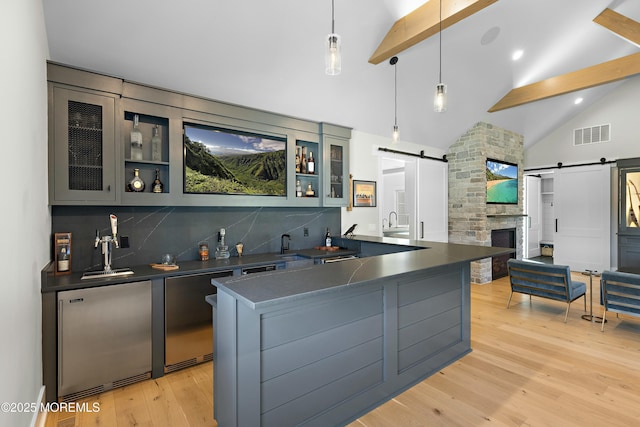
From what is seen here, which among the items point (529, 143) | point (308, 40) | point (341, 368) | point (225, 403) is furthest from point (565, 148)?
point (225, 403)

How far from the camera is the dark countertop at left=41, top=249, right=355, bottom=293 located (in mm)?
2303

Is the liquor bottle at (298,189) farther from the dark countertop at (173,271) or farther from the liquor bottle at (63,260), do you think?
the liquor bottle at (63,260)

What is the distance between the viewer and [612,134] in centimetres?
645

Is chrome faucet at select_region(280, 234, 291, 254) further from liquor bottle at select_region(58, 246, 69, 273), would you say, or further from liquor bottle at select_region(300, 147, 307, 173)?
liquor bottle at select_region(58, 246, 69, 273)

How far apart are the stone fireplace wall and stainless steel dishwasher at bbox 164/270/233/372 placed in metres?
4.91

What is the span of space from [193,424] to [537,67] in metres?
6.59

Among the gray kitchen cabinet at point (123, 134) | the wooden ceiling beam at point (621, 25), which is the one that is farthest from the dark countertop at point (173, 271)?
the wooden ceiling beam at point (621, 25)

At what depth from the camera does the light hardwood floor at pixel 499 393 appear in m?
2.13

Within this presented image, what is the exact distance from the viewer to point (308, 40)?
3.18 m

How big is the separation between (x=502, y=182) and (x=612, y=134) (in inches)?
97.2

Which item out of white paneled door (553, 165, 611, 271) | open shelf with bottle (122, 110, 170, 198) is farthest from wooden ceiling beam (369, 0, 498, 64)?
white paneled door (553, 165, 611, 271)

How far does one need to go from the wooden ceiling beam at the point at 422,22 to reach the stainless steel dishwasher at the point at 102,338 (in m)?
3.41

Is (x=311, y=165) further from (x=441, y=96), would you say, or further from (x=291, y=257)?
(x=441, y=96)

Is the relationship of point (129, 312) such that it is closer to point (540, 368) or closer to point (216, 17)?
point (216, 17)
